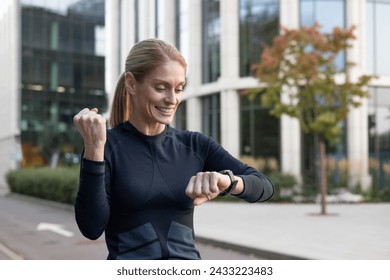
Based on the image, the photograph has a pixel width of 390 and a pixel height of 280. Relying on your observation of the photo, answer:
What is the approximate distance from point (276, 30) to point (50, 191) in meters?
8.53

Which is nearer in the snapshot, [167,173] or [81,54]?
[167,173]

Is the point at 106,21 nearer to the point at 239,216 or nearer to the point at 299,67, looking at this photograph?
the point at 239,216

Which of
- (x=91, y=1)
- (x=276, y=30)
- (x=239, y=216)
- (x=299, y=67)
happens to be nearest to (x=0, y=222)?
(x=239, y=216)

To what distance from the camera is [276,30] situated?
61.6ft

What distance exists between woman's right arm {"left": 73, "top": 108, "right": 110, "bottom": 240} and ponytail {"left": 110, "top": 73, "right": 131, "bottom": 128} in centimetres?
28

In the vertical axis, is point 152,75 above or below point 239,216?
above

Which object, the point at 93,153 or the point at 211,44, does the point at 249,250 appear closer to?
the point at 93,153

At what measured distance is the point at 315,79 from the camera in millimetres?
13031

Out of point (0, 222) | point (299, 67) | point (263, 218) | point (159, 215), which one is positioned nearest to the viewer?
point (159, 215)

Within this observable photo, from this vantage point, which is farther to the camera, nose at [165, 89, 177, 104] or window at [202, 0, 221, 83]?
window at [202, 0, 221, 83]

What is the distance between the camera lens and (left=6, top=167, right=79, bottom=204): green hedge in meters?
14.9

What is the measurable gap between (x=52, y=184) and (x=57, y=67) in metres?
12.0

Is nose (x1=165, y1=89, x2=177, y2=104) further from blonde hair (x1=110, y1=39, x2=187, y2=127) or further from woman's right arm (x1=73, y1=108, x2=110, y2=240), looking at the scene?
woman's right arm (x1=73, y1=108, x2=110, y2=240)

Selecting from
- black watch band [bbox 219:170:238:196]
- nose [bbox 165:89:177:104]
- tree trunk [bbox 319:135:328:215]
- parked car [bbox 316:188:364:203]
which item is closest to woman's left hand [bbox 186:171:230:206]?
black watch band [bbox 219:170:238:196]
